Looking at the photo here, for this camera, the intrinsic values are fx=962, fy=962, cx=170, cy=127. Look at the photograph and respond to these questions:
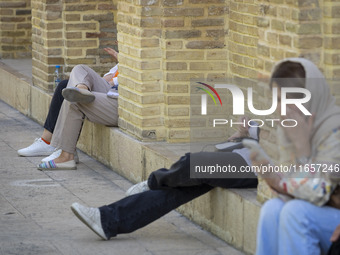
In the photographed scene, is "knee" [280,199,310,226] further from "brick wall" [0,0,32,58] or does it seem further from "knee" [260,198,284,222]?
"brick wall" [0,0,32,58]

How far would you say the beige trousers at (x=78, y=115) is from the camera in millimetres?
7984

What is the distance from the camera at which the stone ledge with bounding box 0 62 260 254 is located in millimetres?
5645

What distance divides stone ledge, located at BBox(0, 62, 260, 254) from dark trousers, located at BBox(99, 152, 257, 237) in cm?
13

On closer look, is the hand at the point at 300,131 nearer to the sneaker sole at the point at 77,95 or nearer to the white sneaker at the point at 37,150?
Answer: the sneaker sole at the point at 77,95

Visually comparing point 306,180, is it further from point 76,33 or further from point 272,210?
point 76,33

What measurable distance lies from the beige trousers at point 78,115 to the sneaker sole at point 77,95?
0.10 meters

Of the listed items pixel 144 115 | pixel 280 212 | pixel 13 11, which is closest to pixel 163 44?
pixel 144 115

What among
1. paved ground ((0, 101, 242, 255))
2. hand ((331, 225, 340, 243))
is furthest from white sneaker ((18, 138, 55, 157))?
hand ((331, 225, 340, 243))

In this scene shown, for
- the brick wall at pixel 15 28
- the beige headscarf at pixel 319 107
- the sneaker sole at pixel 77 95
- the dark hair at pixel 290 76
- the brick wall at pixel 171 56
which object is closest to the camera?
the beige headscarf at pixel 319 107

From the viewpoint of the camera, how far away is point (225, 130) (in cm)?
745

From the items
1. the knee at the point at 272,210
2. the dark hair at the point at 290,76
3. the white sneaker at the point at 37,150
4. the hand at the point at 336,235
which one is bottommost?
the white sneaker at the point at 37,150

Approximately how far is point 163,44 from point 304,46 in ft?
7.67

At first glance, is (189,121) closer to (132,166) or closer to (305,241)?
(132,166)

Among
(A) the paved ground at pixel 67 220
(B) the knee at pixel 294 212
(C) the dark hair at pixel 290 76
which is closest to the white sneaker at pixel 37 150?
(A) the paved ground at pixel 67 220
